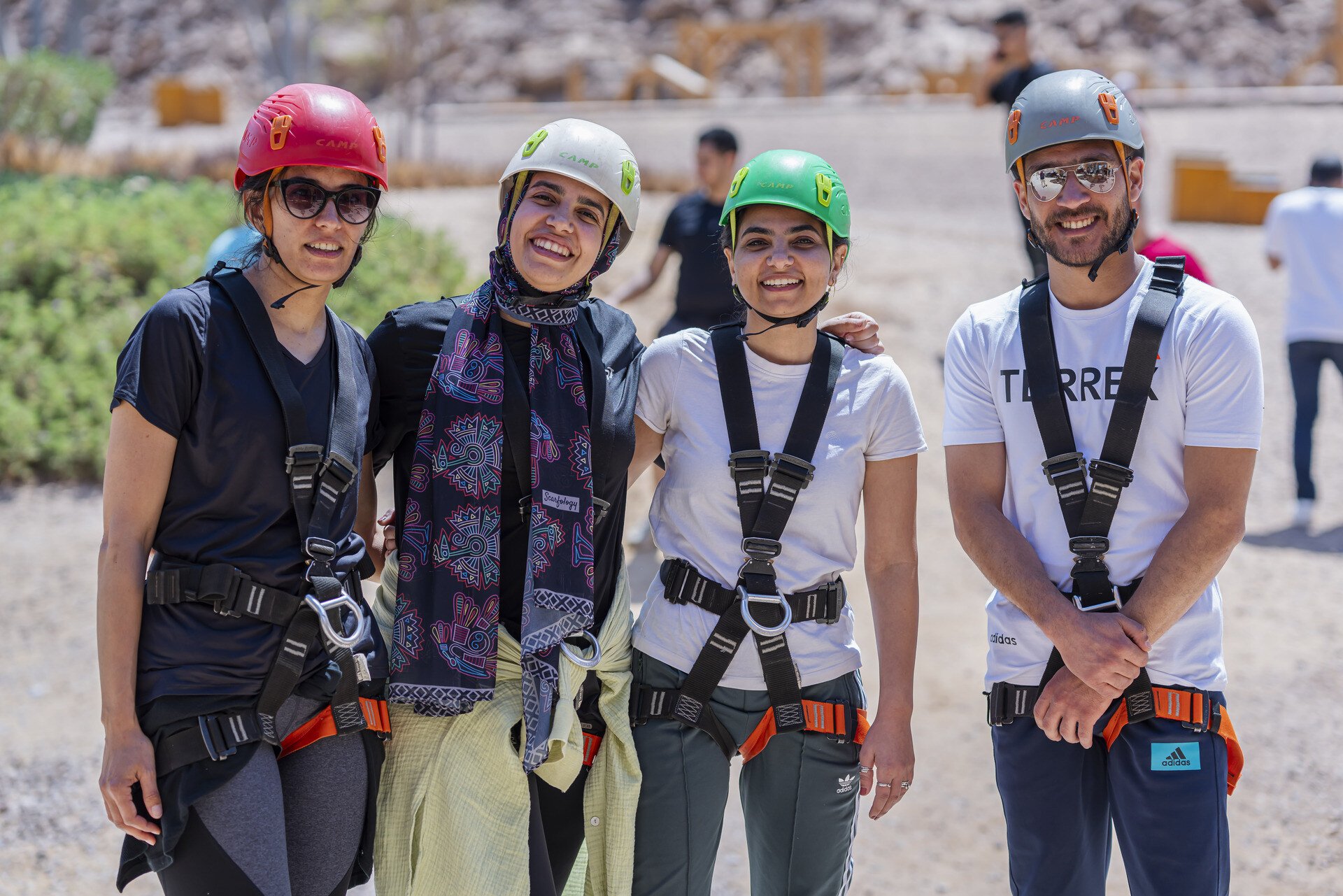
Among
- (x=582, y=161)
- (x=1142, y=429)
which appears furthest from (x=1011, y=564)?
(x=582, y=161)

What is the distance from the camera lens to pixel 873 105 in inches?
1131

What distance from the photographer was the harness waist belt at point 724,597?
3143 millimetres

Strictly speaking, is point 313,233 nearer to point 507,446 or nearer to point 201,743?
point 507,446

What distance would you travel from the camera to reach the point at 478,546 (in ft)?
9.71

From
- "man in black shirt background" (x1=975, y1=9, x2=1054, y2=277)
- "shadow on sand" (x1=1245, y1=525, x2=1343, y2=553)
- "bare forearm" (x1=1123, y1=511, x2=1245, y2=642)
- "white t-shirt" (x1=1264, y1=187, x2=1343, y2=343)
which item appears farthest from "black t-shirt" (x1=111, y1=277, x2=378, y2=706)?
"white t-shirt" (x1=1264, y1=187, x2=1343, y2=343)

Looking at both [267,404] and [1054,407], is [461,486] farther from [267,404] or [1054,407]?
[1054,407]

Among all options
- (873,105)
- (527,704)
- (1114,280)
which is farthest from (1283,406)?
(873,105)

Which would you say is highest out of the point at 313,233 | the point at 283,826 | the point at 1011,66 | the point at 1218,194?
the point at 1218,194

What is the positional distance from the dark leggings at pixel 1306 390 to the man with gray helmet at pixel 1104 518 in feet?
21.1

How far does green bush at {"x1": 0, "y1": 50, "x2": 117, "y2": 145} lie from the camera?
20.5 m

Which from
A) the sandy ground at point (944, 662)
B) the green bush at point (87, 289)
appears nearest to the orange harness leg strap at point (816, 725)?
the sandy ground at point (944, 662)

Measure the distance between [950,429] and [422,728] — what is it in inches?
61.1

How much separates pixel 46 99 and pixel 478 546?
2175 centimetres

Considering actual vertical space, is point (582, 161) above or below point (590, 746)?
above
